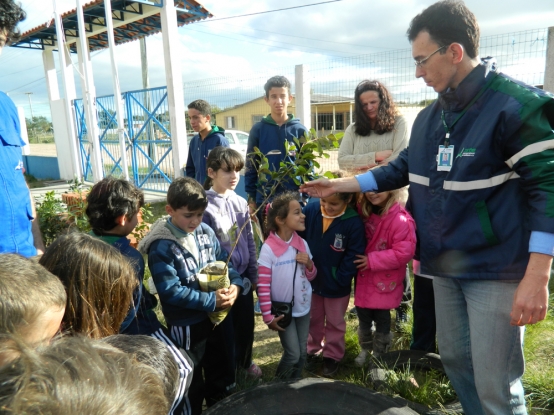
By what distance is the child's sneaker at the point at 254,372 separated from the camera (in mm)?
2769

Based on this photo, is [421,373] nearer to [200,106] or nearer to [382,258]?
[382,258]

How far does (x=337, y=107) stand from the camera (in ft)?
23.5

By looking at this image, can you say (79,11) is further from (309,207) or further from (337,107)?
(309,207)

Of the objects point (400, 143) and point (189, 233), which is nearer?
point (189, 233)

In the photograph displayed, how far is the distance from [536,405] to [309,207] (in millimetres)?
1887

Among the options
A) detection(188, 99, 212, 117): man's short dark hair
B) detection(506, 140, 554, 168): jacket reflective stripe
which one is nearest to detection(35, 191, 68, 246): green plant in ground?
detection(188, 99, 212, 117): man's short dark hair

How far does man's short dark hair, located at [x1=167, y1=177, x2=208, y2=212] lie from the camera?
2164 millimetres

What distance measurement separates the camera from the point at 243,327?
2.72 meters

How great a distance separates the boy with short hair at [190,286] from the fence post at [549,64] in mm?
4517

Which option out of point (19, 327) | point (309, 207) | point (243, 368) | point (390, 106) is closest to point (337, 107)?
point (390, 106)

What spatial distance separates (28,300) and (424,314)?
2.53m

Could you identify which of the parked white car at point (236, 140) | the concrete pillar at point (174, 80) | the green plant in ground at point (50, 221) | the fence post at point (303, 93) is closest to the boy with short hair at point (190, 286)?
the green plant in ground at point (50, 221)

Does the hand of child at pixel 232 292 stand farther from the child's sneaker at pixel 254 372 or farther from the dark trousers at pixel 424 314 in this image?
the dark trousers at pixel 424 314

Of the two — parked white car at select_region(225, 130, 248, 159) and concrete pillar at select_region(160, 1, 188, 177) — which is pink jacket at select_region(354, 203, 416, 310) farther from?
parked white car at select_region(225, 130, 248, 159)
